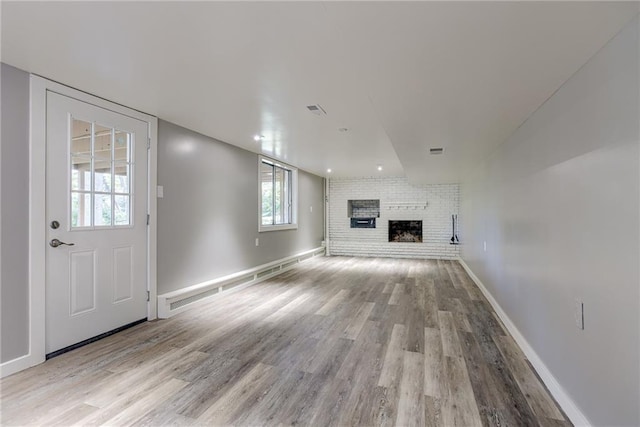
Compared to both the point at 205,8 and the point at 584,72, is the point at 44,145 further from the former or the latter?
the point at 584,72

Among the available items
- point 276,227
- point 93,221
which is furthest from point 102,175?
point 276,227

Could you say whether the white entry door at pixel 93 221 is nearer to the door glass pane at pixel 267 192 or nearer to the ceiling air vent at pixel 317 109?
the ceiling air vent at pixel 317 109

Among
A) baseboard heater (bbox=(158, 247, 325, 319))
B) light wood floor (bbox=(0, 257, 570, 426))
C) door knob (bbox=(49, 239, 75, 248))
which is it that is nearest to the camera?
light wood floor (bbox=(0, 257, 570, 426))

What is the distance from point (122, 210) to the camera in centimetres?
306

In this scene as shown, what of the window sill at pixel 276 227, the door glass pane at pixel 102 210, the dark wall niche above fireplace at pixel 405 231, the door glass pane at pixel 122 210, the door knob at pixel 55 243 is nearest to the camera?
the door knob at pixel 55 243

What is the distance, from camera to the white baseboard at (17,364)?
214 centimetres

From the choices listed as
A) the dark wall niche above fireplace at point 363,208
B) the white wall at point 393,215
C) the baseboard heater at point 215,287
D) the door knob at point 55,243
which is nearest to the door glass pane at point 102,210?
the door knob at point 55,243

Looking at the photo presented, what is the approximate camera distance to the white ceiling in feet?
4.52

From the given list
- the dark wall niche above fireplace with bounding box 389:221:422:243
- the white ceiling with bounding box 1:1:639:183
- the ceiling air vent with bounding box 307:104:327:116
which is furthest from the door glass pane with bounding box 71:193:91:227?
the dark wall niche above fireplace with bounding box 389:221:422:243

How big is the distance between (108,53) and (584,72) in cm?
280

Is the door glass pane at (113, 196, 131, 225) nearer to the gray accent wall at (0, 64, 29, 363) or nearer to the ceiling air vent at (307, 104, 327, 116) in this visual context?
the gray accent wall at (0, 64, 29, 363)

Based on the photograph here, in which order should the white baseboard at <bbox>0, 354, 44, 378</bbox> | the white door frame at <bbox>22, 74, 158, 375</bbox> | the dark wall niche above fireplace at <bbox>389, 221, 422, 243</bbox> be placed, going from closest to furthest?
the white baseboard at <bbox>0, 354, 44, 378</bbox> → the white door frame at <bbox>22, 74, 158, 375</bbox> → the dark wall niche above fireplace at <bbox>389, 221, 422, 243</bbox>

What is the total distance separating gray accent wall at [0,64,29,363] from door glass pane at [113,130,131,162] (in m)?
0.73

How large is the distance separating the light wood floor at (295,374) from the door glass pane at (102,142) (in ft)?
5.53
